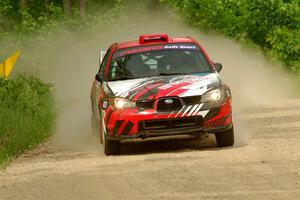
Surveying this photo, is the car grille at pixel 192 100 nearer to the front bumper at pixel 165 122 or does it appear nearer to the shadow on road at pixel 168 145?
the front bumper at pixel 165 122

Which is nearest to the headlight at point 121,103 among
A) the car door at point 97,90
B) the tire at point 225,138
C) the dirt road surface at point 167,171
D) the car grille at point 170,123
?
the car grille at point 170,123

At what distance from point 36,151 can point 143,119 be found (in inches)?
118

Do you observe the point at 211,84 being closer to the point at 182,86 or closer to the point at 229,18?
the point at 182,86

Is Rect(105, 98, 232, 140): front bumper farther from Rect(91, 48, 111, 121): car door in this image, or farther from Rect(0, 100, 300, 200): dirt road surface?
Rect(91, 48, 111, 121): car door

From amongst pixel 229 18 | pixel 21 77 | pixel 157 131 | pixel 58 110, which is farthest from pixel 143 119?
pixel 229 18

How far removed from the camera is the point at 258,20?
104ft

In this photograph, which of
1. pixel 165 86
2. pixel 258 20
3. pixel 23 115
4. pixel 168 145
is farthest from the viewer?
pixel 258 20

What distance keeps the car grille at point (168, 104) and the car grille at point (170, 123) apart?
0.49 ft

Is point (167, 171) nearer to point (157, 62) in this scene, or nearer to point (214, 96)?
point (214, 96)

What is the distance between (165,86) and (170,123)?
0.53 m

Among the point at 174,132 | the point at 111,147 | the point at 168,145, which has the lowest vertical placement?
the point at 168,145

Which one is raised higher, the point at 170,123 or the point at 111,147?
the point at 170,123

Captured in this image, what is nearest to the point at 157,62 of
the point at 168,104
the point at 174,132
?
the point at 168,104

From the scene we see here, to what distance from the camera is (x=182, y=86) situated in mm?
14281
